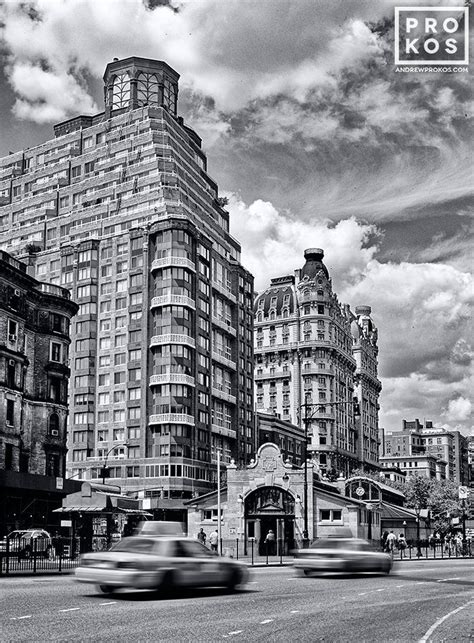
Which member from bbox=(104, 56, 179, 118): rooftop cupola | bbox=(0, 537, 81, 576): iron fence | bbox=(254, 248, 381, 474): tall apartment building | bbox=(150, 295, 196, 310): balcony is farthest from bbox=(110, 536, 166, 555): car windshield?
bbox=(254, 248, 381, 474): tall apartment building

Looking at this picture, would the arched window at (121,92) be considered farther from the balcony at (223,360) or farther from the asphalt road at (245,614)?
the asphalt road at (245,614)

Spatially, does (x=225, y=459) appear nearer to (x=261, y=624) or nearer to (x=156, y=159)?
(x=156, y=159)

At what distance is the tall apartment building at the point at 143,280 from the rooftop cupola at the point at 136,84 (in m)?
0.18

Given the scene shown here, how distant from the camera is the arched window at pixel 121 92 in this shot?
115562 millimetres

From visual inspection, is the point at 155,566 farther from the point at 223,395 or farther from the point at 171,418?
the point at 223,395

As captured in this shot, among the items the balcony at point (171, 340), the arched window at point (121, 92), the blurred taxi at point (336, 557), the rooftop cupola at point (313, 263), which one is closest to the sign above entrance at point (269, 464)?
the balcony at point (171, 340)

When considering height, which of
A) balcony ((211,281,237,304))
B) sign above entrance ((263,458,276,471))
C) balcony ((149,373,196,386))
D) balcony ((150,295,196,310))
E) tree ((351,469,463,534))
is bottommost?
tree ((351,469,463,534))

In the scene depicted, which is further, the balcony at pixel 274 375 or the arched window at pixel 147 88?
the balcony at pixel 274 375

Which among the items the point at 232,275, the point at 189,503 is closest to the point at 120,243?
the point at 232,275

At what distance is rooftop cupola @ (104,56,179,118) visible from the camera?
379ft

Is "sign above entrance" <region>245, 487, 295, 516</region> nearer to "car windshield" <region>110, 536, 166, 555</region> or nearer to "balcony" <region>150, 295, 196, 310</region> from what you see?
"balcony" <region>150, 295, 196, 310</region>

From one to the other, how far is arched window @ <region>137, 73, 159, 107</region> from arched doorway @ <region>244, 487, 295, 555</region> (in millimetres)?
62488

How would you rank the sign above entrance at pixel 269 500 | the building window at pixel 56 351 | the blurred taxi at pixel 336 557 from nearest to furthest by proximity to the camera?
the blurred taxi at pixel 336 557
the sign above entrance at pixel 269 500
the building window at pixel 56 351

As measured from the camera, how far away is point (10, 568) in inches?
1435
